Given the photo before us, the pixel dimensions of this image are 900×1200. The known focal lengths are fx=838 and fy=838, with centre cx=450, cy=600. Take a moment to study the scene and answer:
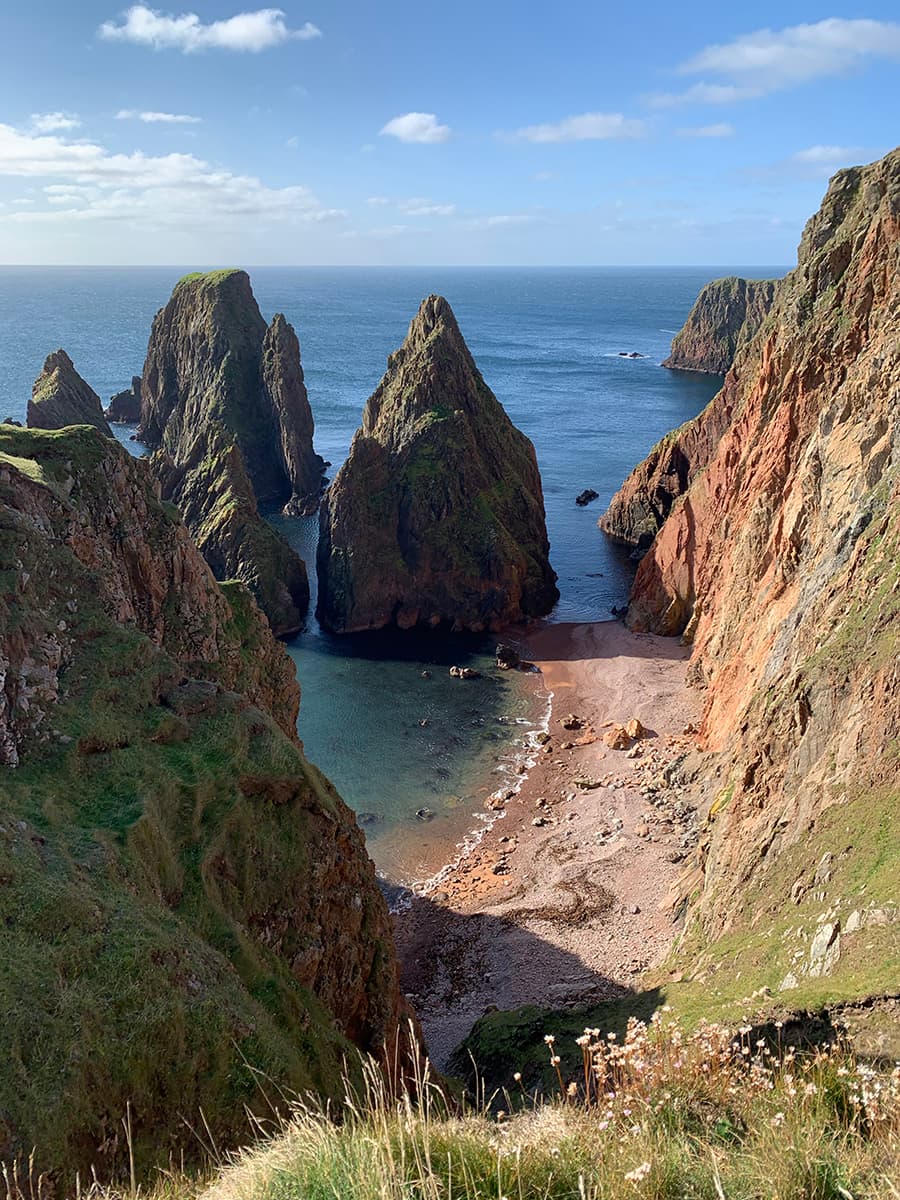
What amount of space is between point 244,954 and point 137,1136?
512 centimetres

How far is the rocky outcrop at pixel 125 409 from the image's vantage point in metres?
147

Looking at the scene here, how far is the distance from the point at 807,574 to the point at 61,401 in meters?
102

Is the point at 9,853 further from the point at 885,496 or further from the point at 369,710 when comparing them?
the point at 369,710

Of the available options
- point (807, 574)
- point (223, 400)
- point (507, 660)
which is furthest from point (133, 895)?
point (223, 400)

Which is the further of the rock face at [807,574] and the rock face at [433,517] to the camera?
the rock face at [433,517]

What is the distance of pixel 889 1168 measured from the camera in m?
7.10

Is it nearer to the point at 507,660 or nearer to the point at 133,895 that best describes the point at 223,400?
the point at 507,660

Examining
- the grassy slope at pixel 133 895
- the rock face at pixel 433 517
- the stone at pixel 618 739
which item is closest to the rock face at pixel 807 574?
the stone at pixel 618 739

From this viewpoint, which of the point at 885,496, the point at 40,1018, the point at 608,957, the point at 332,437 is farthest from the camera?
the point at 332,437

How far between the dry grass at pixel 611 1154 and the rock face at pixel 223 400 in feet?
269

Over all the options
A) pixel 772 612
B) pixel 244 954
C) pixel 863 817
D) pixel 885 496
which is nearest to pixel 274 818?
pixel 244 954

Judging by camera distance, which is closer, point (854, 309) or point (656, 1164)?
point (656, 1164)

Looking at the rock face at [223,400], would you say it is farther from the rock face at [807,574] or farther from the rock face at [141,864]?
the rock face at [141,864]

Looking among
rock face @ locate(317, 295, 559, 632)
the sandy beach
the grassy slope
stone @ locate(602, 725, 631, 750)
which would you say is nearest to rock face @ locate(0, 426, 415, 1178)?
the grassy slope
